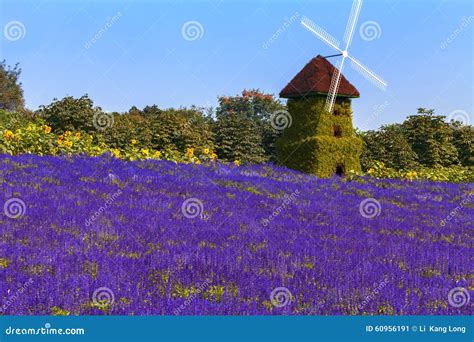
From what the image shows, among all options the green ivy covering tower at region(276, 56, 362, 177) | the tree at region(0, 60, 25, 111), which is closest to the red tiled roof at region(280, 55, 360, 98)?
the green ivy covering tower at region(276, 56, 362, 177)

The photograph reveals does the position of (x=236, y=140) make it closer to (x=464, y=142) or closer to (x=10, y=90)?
(x=464, y=142)

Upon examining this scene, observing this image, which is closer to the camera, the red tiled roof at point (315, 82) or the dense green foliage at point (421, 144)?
the red tiled roof at point (315, 82)

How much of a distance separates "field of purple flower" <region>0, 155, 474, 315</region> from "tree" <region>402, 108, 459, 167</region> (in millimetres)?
23567

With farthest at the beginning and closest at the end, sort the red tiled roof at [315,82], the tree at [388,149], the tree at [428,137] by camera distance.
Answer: the tree at [428,137], the tree at [388,149], the red tiled roof at [315,82]

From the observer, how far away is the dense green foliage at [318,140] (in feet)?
80.1

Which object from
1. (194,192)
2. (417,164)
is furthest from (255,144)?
(194,192)

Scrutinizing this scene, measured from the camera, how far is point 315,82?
Answer: 2536 cm

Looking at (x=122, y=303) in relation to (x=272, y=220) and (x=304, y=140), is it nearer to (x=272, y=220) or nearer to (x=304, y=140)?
(x=272, y=220)

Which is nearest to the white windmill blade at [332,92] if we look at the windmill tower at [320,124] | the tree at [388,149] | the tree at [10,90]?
the windmill tower at [320,124]

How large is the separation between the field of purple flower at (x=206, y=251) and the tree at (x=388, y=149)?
19.4 meters

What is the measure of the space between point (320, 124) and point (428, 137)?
14.0m

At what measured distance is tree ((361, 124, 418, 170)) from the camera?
32.2 m

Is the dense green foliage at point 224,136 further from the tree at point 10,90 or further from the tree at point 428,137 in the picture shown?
the tree at point 10,90

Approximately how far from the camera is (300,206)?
12094 mm
